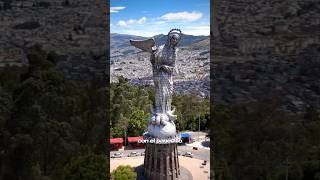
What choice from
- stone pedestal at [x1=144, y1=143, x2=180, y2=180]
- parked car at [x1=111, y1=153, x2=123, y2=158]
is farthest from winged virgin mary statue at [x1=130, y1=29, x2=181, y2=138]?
parked car at [x1=111, y1=153, x2=123, y2=158]

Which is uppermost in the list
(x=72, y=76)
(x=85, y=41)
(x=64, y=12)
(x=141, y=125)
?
(x=64, y=12)

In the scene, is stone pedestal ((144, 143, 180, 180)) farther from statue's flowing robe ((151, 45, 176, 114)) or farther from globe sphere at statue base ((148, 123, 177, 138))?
statue's flowing robe ((151, 45, 176, 114))

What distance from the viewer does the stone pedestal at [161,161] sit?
7.23 meters

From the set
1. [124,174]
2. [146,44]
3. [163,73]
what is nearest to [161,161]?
[124,174]

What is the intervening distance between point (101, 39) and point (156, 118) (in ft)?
8.49

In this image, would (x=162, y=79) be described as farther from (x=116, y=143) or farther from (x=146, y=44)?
(x=116, y=143)

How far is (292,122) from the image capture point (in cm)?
834

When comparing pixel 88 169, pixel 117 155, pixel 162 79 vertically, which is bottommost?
pixel 117 155

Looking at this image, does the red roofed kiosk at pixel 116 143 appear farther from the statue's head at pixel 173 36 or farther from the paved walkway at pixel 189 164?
the statue's head at pixel 173 36

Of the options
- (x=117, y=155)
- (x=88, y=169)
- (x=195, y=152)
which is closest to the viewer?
(x=88, y=169)

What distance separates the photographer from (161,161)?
723 cm

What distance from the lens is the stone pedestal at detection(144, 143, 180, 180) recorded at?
7.23m

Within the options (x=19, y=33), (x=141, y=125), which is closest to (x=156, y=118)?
(x=19, y=33)

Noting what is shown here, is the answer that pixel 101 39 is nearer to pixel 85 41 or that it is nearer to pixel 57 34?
pixel 85 41
